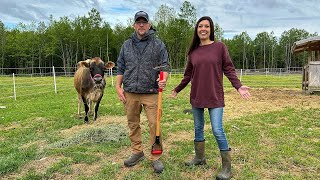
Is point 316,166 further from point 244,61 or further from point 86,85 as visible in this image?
point 244,61

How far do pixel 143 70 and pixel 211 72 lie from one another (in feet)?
3.05

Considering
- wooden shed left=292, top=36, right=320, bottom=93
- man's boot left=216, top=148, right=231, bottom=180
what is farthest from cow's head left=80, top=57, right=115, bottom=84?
wooden shed left=292, top=36, right=320, bottom=93

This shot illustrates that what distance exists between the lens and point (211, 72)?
3844 mm

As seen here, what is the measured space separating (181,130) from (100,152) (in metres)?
2.03

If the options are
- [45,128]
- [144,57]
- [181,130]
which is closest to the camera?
[144,57]

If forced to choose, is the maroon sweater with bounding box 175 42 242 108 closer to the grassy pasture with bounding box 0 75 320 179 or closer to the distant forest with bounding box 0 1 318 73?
the grassy pasture with bounding box 0 75 320 179

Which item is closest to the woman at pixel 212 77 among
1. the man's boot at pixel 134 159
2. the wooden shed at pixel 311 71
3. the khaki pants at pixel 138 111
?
the khaki pants at pixel 138 111

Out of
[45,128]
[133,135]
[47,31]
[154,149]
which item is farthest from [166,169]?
[47,31]

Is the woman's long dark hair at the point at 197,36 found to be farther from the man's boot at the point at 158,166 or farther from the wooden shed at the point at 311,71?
the wooden shed at the point at 311,71

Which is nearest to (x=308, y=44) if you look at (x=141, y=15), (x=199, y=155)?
(x=199, y=155)

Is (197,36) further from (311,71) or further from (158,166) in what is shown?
(311,71)

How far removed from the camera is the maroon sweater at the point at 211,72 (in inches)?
151

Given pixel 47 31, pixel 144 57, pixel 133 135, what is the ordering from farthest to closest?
1. pixel 47 31
2. pixel 133 135
3. pixel 144 57

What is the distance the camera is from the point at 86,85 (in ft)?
25.9
